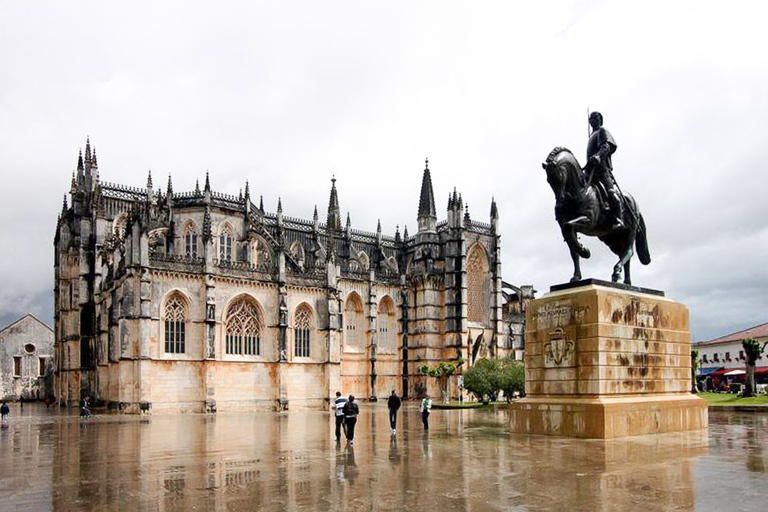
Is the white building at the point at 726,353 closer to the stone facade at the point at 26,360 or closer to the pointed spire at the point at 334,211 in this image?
the pointed spire at the point at 334,211

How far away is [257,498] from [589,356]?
9524mm

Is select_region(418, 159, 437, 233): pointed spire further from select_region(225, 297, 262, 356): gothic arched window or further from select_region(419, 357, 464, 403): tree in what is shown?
select_region(225, 297, 262, 356): gothic arched window

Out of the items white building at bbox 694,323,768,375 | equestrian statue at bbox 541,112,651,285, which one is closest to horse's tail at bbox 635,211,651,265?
equestrian statue at bbox 541,112,651,285

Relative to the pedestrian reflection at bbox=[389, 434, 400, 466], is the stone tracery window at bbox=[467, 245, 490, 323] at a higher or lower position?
higher

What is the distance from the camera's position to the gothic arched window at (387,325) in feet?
218

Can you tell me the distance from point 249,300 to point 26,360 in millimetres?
46783

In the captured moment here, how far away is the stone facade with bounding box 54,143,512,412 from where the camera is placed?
150ft

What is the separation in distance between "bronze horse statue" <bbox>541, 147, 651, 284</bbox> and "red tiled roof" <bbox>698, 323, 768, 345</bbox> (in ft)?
190

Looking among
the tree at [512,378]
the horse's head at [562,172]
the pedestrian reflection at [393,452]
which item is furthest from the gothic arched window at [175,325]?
the horse's head at [562,172]

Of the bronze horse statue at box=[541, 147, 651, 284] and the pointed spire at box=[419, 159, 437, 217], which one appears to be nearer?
the bronze horse statue at box=[541, 147, 651, 284]

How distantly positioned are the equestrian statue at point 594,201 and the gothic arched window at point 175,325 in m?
34.0

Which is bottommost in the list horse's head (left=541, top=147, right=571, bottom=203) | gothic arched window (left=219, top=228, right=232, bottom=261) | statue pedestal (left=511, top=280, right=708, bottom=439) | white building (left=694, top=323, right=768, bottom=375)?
white building (left=694, top=323, right=768, bottom=375)

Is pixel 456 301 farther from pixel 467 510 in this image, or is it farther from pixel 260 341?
pixel 467 510

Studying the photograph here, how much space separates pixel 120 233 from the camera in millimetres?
58219
